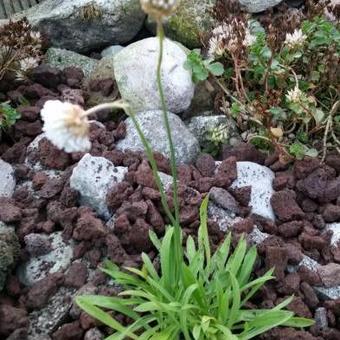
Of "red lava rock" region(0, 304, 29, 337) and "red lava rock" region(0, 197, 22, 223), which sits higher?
"red lava rock" region(0, 197, 22, 223)

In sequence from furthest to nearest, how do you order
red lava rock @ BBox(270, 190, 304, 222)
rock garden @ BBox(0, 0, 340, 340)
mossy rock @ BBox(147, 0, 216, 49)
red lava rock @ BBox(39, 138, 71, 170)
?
mossy rock @ BBox(147, 0, 216, 49)
red lava rock @ BBox(39, 138, 71, 170)
red lava rock @ BBox(270, 190, 304, 222)
rock garden @ BBox(0, 0, 340, 340)

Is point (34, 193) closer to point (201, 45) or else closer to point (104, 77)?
point (104, 77)

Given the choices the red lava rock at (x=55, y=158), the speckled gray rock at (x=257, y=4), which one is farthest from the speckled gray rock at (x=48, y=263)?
the speckled gray rock at (x=257, y=4)

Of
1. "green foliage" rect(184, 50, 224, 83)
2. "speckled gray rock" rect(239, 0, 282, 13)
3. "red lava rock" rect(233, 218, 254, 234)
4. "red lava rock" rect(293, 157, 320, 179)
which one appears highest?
"green foliage" rect(184, 50, 224, 83)

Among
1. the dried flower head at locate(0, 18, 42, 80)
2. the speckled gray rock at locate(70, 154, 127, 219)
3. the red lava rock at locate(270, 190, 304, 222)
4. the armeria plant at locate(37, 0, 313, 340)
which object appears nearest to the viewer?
the armeria plant at locate(37, 0, 313, 340)

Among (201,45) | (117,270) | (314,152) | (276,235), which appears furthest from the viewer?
(201,45)

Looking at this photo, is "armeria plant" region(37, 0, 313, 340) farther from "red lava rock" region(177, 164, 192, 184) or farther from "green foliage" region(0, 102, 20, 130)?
"green foliage" region(0, 102, 20, 130)

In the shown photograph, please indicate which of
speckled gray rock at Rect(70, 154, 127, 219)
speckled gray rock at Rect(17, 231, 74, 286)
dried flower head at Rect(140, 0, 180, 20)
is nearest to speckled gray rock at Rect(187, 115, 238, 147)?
speckled gray rock at Rect(70, 154, 127, 219)

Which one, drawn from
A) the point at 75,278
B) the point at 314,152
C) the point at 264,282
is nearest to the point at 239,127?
the point at 314,152
